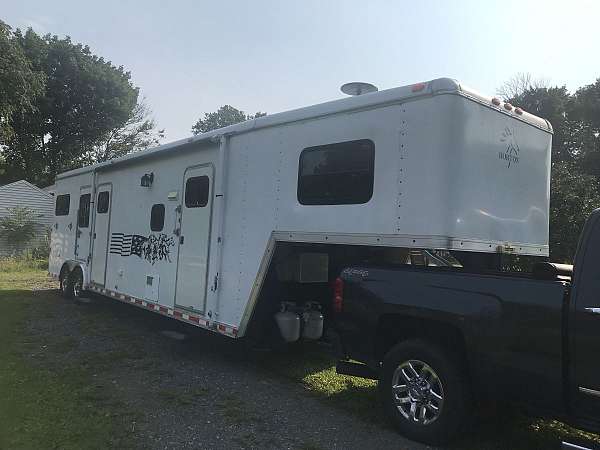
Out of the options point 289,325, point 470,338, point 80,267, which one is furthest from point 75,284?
point 470,338

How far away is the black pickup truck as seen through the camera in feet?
11.3

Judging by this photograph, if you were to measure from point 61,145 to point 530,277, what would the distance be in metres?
34.9

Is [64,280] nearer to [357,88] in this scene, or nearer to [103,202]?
[103,202]

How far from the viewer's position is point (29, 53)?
29.0 meters

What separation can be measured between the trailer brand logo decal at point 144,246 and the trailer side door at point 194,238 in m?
0.42

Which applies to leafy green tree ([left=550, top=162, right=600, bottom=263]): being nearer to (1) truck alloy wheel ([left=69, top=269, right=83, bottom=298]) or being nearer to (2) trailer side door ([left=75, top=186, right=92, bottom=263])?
(2) trailer side door ([left=75, top=186, right=92, bottom=263])

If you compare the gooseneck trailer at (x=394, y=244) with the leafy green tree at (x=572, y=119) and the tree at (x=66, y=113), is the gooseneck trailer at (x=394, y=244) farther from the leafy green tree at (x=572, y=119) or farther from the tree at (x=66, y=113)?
the tree at (x=66, y=113)

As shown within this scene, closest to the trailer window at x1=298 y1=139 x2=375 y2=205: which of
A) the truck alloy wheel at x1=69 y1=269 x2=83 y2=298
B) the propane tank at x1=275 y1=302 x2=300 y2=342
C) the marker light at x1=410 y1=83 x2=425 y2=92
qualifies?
the marker light at x1=410 y1=83 x2=425 y2=92

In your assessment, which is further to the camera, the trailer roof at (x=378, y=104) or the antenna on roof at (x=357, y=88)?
the antenna on roof at (x=357, y=88)

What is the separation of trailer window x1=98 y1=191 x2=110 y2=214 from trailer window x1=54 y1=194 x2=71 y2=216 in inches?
78.8

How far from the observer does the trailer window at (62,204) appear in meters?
11.7

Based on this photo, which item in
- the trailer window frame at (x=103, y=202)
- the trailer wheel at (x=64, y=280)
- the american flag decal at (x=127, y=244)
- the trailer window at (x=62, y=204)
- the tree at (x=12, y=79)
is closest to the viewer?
the american flag decal at (x=127, y=244)

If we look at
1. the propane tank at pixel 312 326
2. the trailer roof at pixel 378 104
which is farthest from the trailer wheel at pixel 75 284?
the propane tank at pixel 312 326

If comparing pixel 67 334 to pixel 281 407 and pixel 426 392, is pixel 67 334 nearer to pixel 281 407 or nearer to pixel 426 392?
pixel 281 407
